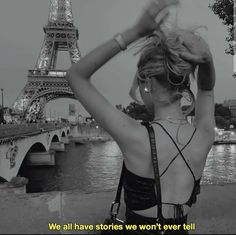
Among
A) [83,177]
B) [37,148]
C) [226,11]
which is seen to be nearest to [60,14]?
[37,148]

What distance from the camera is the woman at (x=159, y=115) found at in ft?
4.57

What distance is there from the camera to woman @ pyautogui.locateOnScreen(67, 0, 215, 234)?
1.39 metres

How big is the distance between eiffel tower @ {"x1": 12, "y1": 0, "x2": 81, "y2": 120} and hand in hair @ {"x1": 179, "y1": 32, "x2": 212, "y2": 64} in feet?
183

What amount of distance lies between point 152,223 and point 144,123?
1.68 feet

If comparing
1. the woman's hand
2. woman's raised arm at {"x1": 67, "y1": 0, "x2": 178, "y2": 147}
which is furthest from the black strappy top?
the woman's hand

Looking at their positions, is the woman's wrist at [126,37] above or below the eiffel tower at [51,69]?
below

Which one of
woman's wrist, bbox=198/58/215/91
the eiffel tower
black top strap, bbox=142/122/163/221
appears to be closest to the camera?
black top strap, bbox=142/122/163/221

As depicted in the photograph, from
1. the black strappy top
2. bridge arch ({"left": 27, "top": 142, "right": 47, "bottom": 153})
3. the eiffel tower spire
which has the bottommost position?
bridge arch ({"left": 27, "top": 142, "right": 47, "bottom": 153})

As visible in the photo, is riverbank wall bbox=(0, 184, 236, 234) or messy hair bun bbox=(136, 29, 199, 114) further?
riverbank wall bbox=(0, 184, 236, 234)

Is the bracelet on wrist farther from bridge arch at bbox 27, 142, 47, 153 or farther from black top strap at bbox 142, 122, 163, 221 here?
bridge arch at bbox 27, 142, 47, 153

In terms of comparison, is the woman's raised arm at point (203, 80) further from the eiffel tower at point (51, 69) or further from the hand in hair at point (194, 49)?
the eiffel tower at point (51, 69)

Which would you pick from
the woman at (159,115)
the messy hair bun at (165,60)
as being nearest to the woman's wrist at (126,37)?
the woman at (159,115)

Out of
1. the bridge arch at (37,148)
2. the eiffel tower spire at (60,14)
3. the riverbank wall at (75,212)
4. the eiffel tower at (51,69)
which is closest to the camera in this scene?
the riverbank wall at (75,212)

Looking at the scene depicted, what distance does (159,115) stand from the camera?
1.61m
